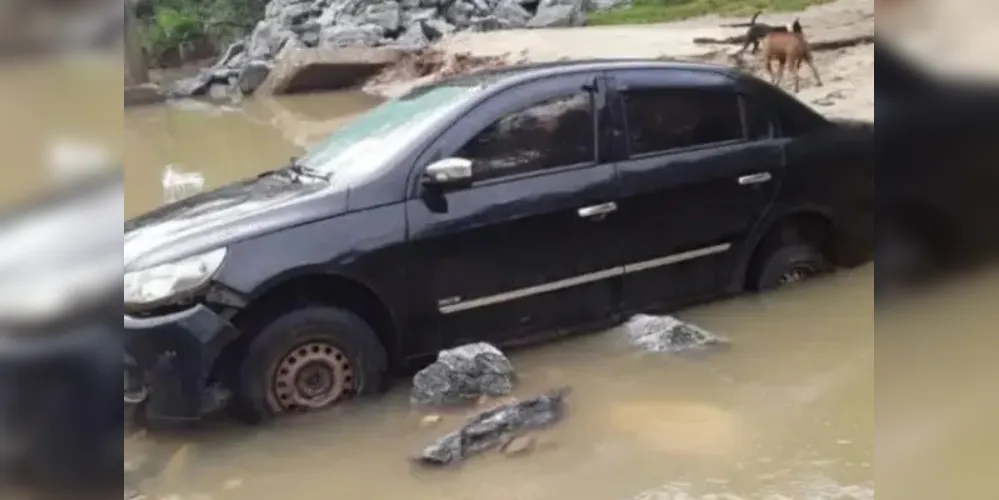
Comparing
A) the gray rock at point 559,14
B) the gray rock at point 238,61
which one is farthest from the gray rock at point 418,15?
the gray rock at point 238,61

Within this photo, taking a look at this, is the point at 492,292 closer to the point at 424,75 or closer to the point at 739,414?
the point at 739,414

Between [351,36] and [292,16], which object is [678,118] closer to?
[351,36]

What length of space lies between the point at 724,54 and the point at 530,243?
414 cm

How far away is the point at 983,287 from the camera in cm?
220

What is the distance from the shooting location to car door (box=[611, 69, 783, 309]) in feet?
13.9

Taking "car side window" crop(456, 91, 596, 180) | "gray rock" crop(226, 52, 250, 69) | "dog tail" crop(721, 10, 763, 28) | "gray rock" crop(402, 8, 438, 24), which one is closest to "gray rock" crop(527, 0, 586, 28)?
"gray rock" crop(402, 8, 438, 24)

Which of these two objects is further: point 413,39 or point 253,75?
point 253,75

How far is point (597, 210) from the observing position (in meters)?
4.12

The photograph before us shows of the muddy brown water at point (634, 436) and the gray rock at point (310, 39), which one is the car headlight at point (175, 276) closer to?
the muddy brown water at point (634, 436)

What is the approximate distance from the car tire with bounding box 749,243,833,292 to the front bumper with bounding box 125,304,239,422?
2503 mm

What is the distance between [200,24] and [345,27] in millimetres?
2321

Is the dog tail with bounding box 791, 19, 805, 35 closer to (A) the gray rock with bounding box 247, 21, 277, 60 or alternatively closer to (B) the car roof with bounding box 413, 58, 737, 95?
(B) the car roof with bounding box 413, 58, 737, 95

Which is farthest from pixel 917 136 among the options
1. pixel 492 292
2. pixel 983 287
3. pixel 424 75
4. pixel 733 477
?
pixel 424 75

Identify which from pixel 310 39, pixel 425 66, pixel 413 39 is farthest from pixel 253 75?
pixel 425 66
